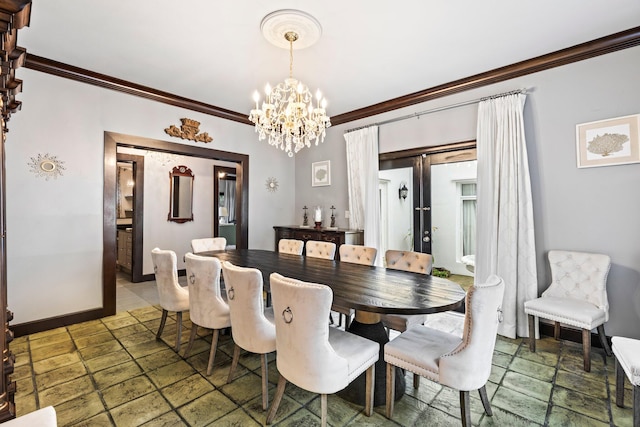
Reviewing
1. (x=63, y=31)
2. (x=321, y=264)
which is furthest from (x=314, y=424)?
(x=63, y=31)

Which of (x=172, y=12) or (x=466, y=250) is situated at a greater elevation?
(x=172, y=12)

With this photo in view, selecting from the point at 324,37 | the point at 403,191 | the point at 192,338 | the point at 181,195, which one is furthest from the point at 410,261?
the point at 181,195

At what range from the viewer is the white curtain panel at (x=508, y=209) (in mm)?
2975

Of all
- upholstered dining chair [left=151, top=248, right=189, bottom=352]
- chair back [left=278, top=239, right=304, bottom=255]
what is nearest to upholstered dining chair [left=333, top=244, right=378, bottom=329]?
chair back [left=278, top=239, right=304, bottom=255]

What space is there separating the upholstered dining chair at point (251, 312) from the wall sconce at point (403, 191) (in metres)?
2.88

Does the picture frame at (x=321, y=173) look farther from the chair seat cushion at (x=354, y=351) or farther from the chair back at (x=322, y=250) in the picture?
the chair seat cushion at (x=354, y=351)

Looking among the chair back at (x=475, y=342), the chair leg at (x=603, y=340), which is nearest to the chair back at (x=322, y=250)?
the chair back at (x=475, y=342)

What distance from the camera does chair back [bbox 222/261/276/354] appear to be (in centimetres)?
182

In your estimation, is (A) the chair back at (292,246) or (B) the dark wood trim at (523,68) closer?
Result: (B) the dark wood trim at (523,68)

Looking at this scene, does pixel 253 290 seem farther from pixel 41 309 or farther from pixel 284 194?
pixel 284 194

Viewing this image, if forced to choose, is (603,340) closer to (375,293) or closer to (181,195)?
(375,293)

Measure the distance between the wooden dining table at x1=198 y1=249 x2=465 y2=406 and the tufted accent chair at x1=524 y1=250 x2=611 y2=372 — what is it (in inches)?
46.7

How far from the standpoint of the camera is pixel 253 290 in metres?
1.82

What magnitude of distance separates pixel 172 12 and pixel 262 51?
2.66 ft
